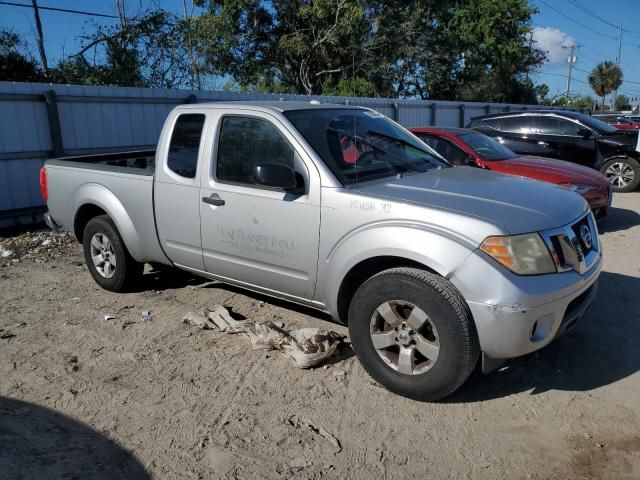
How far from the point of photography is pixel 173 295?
5.46 m

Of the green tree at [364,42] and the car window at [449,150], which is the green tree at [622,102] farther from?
the car window at [449,150]

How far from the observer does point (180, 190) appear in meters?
4.54

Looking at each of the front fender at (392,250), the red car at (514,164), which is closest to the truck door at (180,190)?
the front fender at (392,250)

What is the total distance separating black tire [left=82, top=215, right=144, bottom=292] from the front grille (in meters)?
3.76

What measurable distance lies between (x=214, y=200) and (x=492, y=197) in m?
2.06

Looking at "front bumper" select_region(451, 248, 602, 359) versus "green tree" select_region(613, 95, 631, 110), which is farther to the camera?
"green tree" select_region(613, 95, 631, 110)

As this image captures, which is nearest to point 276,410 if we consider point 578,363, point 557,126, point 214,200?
point 214,200

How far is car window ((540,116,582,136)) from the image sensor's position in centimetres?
1111

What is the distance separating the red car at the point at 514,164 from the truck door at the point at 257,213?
4285mm

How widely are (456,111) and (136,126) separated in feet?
42.7

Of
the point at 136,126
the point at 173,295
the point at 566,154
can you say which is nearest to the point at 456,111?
the point at 566,154

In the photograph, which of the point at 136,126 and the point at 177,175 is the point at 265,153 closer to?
the point at 177,175

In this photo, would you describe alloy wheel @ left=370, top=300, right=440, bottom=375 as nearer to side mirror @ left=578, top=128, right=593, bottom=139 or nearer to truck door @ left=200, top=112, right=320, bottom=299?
truck door @ left=200, top=112, right=320, bottom=299

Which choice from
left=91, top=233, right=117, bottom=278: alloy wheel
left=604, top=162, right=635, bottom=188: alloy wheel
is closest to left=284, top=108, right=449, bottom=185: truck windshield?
left=91, top=233, right=117, bottom=278: alloy wheel
